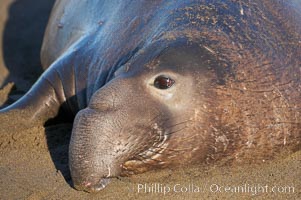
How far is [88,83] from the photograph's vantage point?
5199 mm

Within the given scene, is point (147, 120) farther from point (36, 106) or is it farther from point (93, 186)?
point (36, 106)

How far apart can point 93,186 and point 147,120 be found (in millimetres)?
489

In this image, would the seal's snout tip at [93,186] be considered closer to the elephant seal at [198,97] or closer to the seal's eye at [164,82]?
→ the elephant seal at [198,97]

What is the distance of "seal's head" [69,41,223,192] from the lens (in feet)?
12.4

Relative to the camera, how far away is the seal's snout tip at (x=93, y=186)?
382cm

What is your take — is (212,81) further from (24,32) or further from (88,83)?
(24,32)

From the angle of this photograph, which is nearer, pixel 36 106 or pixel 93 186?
pixel 93 186

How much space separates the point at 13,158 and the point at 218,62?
1572mm

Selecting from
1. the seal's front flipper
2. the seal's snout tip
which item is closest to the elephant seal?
the seal's snout tip

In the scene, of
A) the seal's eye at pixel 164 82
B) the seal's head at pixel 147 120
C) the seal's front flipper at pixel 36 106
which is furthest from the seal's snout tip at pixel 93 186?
the seal's front flipper at pixel 36 106

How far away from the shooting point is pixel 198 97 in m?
3.89

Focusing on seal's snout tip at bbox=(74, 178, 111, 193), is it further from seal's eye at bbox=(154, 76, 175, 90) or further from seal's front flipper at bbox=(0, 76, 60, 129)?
seal's front flipper at bbox=(0, 76, 60, 129)

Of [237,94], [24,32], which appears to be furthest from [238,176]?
[24,32]

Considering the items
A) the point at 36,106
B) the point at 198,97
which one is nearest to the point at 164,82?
the point at 198,97
